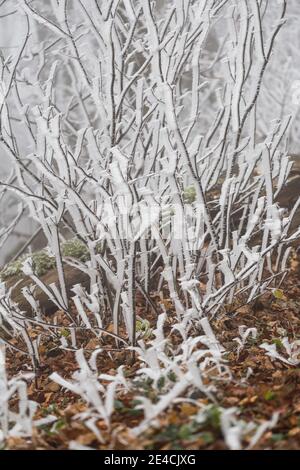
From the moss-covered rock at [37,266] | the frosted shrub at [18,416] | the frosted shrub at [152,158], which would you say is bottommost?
the moss-covered rock at [37,266]

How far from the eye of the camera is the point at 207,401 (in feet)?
6.31

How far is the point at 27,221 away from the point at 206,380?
860cm

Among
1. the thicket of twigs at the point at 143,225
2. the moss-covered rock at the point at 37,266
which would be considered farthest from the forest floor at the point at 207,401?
the moss-covered rock at the point at 37,266

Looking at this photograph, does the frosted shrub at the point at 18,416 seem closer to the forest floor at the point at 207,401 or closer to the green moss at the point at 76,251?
the forest floor at the point at 207,401

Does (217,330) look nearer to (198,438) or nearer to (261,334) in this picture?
(261,334)

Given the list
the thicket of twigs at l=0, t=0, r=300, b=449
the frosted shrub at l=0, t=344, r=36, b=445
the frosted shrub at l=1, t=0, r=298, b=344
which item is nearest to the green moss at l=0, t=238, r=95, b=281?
the thicket of twigs at l=0, t=0, r=300, b=449

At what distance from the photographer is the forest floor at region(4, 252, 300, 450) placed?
1.72 meters

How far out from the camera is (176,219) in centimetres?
248

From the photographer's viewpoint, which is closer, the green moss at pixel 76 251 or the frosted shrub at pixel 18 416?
the frosted shrub at pixel 18 416

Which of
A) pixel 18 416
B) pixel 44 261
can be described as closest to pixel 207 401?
pixel 18 416

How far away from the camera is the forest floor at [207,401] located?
172 centimetres

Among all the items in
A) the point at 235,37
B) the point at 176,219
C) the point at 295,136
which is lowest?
the point at 295,136

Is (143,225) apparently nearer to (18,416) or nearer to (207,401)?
(207,401)
